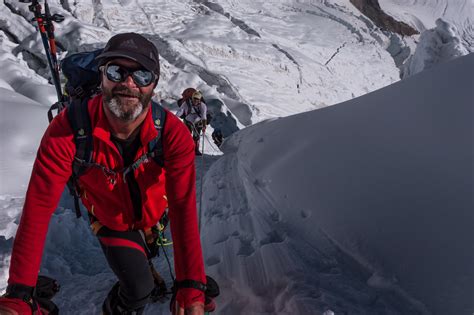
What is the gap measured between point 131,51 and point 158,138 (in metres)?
0.46

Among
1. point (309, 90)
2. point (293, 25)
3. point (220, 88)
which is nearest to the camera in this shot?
point (220, 88)

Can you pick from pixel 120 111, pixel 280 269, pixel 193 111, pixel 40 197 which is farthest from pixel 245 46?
pixel 40 197

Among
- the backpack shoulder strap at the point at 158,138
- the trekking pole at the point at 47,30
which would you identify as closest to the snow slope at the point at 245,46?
the trekking pole at the point at 47,30

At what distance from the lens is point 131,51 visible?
67.7 inches

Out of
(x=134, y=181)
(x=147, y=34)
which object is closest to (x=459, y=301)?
(x=134, y=181)

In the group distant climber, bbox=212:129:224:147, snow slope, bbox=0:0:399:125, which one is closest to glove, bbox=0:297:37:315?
distant climber, bbox=212:129:224:147

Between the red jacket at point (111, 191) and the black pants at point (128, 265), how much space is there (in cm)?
7

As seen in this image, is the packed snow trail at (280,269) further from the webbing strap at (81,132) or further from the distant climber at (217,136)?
the distant climber at (217,136)

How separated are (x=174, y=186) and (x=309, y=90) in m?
20.8

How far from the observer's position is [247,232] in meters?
3.26

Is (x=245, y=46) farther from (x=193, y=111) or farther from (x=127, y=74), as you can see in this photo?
(x=127, y=74)

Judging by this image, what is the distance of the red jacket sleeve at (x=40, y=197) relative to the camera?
1.56 m

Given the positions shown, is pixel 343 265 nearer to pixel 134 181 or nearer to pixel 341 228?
pixel 341 228

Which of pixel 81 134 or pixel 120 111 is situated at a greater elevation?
pixel 120 111
